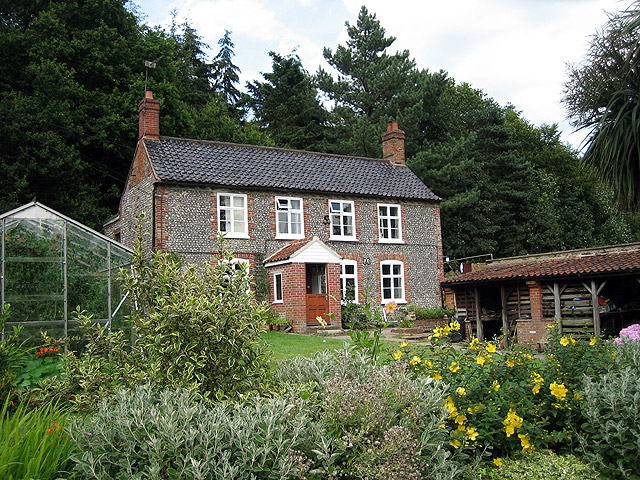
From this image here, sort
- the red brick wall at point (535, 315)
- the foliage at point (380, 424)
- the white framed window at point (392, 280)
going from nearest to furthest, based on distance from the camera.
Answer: the foliage at point (380, 424) → the red brick wall at point (535, 315) → the white framed window at point (392, 280)

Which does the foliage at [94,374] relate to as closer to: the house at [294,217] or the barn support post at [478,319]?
the house at [294,217]

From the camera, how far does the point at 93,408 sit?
474 cm

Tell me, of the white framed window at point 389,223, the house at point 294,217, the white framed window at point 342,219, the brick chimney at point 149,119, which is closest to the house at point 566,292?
the house at point 294,217

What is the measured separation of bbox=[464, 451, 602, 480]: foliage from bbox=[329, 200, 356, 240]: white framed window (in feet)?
68.1

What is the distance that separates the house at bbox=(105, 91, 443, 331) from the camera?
22.7m

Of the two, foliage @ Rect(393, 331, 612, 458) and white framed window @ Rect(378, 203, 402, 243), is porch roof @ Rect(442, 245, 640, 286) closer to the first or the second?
white framed window @ Rect(378, 203, 402, 243)

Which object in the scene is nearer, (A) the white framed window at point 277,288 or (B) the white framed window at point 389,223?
(A) the white framed window at point 277,288

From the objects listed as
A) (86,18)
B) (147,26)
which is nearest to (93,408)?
(86,18)

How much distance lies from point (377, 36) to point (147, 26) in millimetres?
17936

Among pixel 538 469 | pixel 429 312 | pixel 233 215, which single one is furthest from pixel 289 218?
pixel 538 469

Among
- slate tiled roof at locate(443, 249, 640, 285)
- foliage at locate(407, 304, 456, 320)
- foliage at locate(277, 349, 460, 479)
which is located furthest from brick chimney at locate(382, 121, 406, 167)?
foliage at locate(277, 349, 460, 479)

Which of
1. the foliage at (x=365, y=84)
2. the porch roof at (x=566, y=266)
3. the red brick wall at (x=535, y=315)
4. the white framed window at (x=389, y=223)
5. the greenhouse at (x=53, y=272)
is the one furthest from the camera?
the foliage at (x=365, y=84)

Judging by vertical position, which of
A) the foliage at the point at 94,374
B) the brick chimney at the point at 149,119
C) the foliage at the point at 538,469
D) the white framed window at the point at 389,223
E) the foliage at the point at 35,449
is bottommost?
the foliage at the point at 538,469

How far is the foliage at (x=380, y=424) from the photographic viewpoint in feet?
13.6
